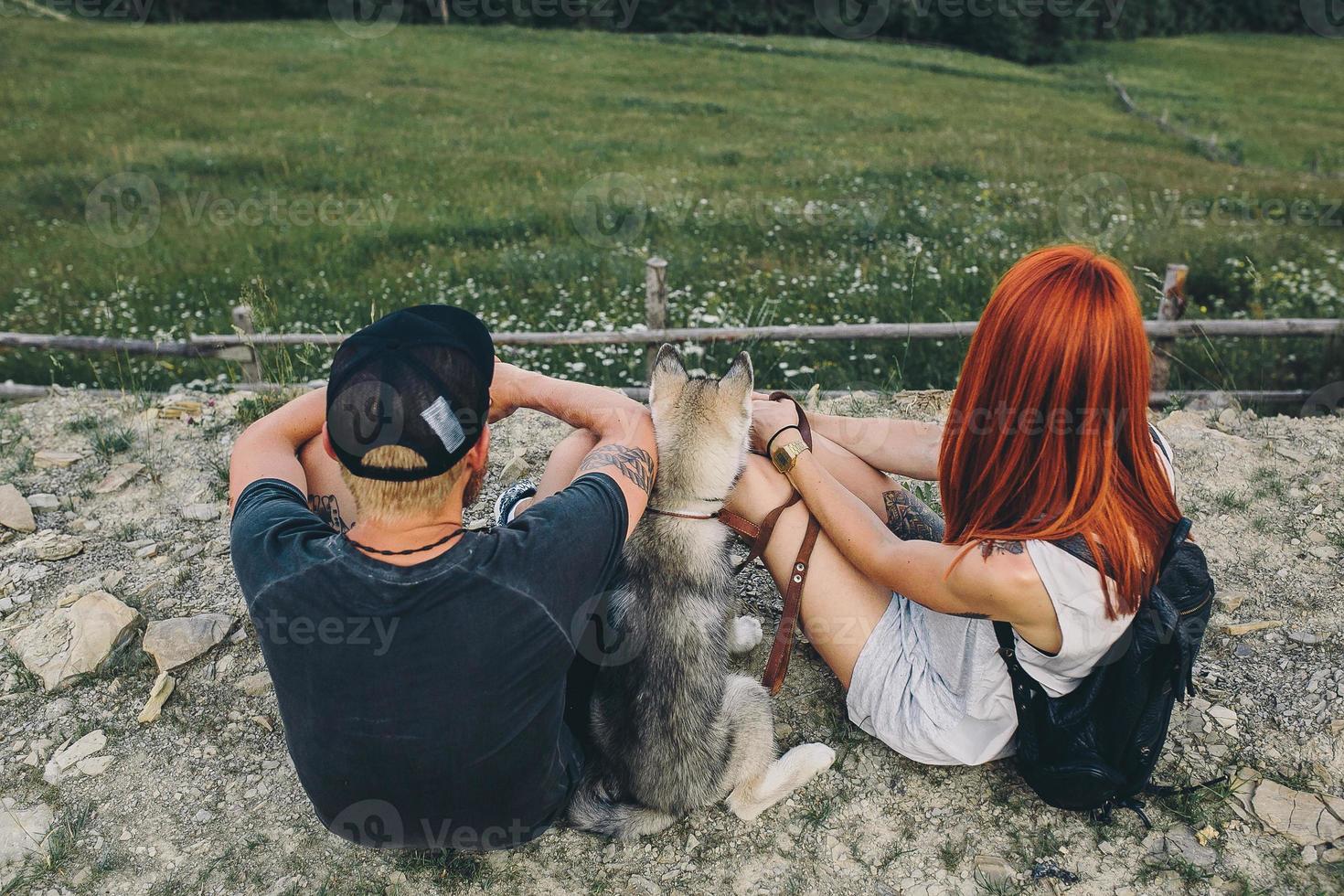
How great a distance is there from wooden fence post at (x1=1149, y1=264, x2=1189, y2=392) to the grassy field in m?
0.34

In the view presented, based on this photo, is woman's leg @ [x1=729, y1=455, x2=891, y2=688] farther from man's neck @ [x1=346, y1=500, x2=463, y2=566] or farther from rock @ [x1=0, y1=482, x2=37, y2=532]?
rock @ [x1=0, y1=482, x2=37, y2=532]

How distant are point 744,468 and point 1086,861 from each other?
5.84 ft

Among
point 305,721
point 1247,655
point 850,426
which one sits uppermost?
point 850,426

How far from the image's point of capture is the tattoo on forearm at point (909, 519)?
341 cm

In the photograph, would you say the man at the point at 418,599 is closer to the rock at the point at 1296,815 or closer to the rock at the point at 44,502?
the rock at the point at 1296,815

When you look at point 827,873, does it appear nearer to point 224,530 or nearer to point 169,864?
point 169,864

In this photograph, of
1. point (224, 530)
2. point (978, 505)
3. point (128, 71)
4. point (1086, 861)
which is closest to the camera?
point (978, 505)

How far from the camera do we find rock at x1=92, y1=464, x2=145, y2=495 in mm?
5148

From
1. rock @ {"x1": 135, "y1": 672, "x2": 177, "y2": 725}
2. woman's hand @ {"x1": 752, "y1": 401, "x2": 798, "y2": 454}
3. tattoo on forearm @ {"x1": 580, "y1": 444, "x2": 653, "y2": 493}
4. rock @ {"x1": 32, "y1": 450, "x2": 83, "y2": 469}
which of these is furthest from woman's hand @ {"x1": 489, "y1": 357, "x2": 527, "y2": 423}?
rock @ {"x1": 32, "y1": 450, "x2": 83, "y2": 469}

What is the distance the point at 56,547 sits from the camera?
4.58m

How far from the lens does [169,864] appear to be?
9.87 feet

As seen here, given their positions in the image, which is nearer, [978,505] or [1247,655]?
[978,505]

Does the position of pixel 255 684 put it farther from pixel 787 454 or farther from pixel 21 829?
pixel 787 454

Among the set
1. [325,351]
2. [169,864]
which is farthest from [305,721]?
[325,351]
